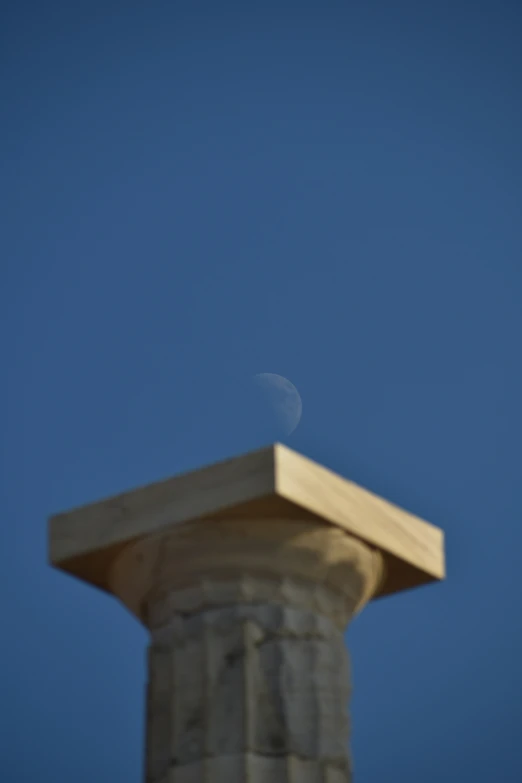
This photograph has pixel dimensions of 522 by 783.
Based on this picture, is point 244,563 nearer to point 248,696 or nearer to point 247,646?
point 247,646

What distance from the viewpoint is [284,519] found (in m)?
17.1

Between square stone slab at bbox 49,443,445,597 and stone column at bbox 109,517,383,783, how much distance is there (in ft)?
0.52

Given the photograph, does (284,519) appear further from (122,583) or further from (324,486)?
(122,583)

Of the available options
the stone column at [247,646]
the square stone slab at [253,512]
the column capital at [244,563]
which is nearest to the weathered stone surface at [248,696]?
the stone column at [247,646]

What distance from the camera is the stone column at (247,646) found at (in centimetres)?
1655

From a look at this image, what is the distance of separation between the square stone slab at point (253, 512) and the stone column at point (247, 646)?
157 millimetres

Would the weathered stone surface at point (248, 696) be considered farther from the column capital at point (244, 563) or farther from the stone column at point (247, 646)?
the column capital at point (244, 563)

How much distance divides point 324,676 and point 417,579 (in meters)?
1.66

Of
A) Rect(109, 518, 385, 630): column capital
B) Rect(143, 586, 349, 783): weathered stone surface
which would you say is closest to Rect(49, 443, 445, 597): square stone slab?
Rect(109, 518, 385, 630): column capital

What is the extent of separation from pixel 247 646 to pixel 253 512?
114cm

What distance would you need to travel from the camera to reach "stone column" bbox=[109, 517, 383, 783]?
16.5 metres

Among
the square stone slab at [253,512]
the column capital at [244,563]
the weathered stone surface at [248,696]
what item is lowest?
the weathered stone surface at [248,696]

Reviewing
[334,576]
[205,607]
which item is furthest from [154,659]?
[334,576]

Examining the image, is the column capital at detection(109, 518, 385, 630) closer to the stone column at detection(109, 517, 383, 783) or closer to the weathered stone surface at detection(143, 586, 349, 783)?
the stone column at detection(109, 517, 383, 783)
